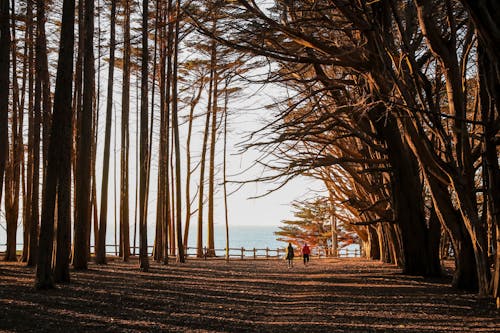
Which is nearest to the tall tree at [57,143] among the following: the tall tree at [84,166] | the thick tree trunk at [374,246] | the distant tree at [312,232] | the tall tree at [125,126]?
the tall tree at [84,166]

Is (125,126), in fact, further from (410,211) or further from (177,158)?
(410,211)

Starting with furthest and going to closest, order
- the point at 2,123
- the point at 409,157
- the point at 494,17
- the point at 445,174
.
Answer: the point at 409,157, the point at 2,123, the point at 445,174, the point at 494,17

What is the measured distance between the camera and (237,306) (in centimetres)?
952

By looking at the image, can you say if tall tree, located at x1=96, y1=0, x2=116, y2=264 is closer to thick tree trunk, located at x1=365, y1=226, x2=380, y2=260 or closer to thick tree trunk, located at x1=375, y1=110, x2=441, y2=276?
thick tree trunk, located at x1=375, y1=110, x2=441, y2=276

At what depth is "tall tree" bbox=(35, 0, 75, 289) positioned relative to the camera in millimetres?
10406

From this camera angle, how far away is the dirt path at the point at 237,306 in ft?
23.6

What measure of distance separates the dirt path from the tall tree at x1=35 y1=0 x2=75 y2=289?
0.55 metres

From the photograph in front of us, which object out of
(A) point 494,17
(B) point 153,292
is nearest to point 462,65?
(A) point 494,17

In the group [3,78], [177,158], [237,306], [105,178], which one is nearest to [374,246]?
[177,158]

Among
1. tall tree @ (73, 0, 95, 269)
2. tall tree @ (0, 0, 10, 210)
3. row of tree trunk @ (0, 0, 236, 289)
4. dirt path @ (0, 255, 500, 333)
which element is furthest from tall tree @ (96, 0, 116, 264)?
tall tree @ (0, 0, 10, 210)

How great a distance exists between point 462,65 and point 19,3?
12.9m

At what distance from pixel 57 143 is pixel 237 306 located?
451cm

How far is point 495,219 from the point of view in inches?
362

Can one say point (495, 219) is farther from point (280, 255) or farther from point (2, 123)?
point (280, 255)
